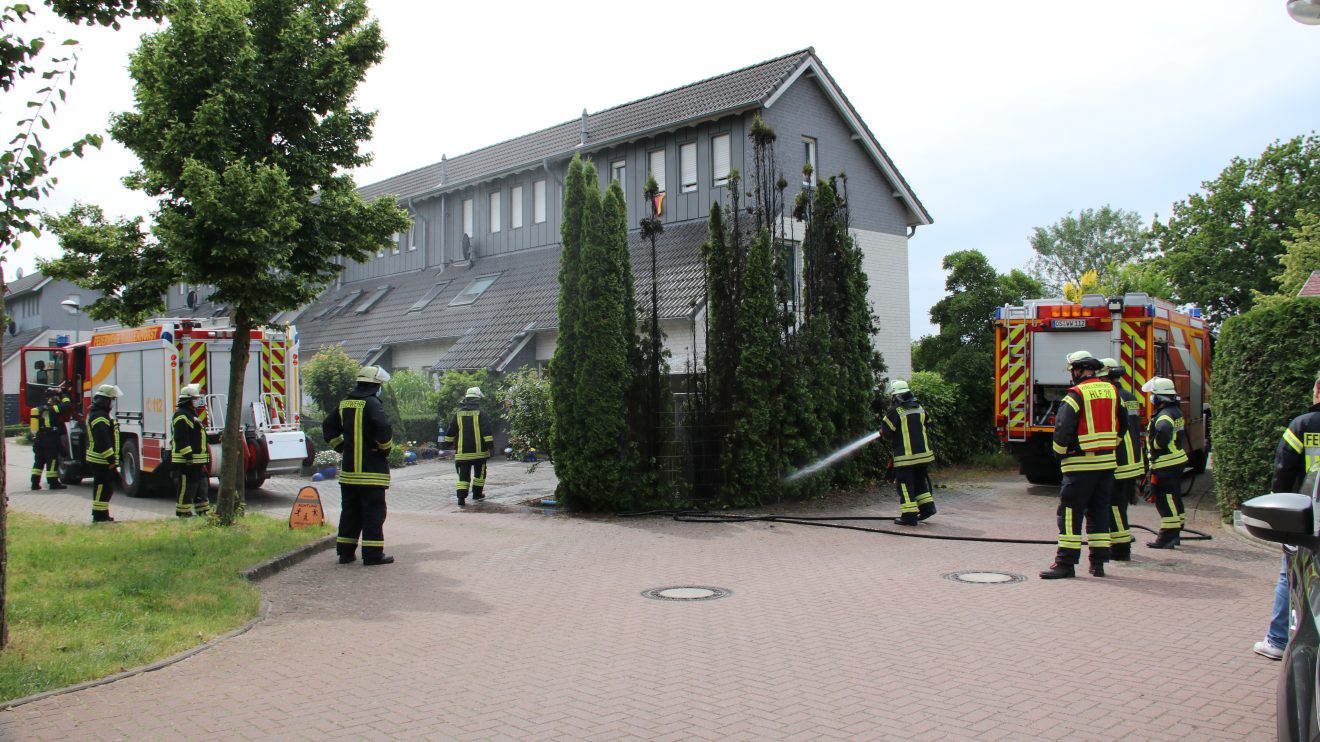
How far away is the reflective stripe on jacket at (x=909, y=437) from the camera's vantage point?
12125 mm

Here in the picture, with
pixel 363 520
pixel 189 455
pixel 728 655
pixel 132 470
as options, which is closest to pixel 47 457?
pixel 132 470

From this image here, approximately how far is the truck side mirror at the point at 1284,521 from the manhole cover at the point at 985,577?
5.24 m

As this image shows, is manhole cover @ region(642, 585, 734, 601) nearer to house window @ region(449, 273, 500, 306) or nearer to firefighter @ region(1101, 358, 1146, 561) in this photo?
firefighter @ region(1101, 358, 1146, 561)

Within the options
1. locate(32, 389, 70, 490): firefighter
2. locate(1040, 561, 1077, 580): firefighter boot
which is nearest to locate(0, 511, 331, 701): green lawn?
locate(1040, 561, 1077, 580): firefighter boot

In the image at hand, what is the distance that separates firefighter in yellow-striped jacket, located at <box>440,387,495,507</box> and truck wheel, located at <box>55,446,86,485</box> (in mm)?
8820

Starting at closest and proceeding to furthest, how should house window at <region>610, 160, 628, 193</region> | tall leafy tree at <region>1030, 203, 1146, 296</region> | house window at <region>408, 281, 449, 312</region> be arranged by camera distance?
house window at <region>610, 160, 628, 193</region>, house window at <region>408, 281, 449, 312</region>, tall leafy tree at <region>1030, 203, 1146, 296</region>

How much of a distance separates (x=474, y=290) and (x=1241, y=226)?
36.2m

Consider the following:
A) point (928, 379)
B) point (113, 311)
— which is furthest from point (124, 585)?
point (928, 379)

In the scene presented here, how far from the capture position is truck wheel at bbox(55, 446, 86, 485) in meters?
18.9

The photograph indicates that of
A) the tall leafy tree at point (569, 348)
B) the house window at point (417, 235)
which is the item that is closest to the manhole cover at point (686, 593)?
the tall leafy tree at point (569, 348)

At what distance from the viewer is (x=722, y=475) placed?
13812mm

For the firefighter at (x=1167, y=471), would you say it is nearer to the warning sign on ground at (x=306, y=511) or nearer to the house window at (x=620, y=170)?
the warning sign on ground at (x=306, y=511)

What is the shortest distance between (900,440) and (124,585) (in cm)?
859

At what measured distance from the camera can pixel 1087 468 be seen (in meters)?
8.52
